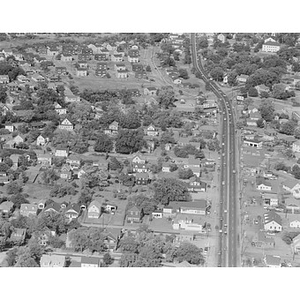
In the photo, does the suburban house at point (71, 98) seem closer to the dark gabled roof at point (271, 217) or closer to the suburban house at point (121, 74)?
the suburban house at point (121, 74)

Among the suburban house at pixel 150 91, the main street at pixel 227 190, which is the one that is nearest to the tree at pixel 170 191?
the main street at pixel 227 190

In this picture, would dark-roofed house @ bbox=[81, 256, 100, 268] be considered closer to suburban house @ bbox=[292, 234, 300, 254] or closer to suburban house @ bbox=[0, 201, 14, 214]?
suburban house @ bbox=[0, 201, 14, 214]

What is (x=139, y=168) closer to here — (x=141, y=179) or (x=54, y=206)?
(x=141, y=179)

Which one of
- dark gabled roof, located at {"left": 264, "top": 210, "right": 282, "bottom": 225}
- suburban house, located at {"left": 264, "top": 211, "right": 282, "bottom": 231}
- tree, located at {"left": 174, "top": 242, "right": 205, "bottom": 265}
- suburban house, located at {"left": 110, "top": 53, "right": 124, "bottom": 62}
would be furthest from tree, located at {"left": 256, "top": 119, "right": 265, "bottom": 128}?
suburban house, located at {"left": 110, "top": 53, "right": 124, "bottom": 62}

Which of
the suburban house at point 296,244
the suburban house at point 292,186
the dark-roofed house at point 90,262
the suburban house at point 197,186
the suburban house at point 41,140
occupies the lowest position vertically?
the suburban house at point 296,244

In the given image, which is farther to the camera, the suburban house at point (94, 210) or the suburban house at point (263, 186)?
the suburban house at point (263, 186)

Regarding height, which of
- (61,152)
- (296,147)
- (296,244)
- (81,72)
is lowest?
(296,244)

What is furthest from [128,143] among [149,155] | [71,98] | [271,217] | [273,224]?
[273,224]

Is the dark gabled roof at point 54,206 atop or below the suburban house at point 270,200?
atop
